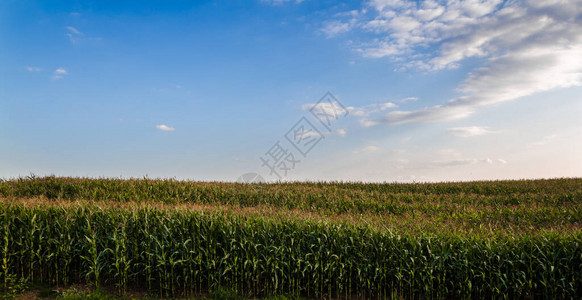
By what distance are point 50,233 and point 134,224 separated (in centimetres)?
256

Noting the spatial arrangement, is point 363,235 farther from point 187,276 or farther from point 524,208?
point 524,208

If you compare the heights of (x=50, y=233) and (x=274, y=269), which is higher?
(x=50, y=233)

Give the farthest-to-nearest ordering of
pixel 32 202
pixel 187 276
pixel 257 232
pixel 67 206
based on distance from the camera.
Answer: pixel 32 202, pixel 67 206, pixel 257 232, pixel 187 276

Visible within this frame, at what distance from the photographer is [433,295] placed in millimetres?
9422

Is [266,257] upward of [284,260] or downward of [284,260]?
upward

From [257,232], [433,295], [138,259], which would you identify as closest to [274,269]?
[257,232]

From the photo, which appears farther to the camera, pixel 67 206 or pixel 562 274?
pixel 67 206

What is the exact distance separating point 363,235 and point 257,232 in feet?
10.3

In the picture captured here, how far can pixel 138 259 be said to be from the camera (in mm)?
9562

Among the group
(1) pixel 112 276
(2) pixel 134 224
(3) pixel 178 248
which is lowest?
(1) pixel 112 276

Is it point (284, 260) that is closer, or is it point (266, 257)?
point (266, 257)

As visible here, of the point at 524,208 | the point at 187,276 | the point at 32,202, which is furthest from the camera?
the point at 524,208

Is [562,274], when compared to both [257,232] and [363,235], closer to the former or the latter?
[363,235]

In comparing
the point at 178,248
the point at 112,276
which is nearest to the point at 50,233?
the point at 112,276
